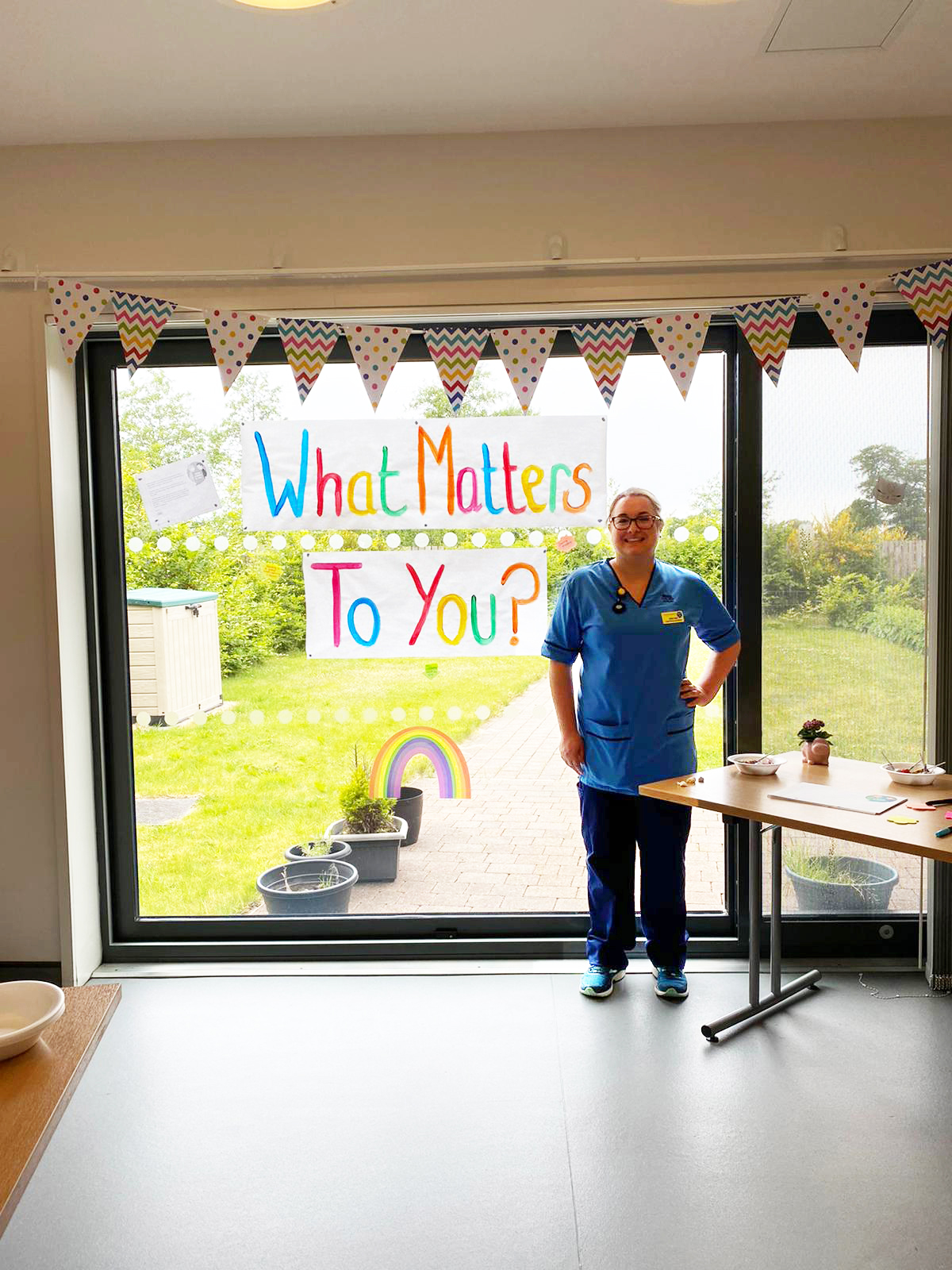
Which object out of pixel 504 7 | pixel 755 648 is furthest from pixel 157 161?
pixel 755 648

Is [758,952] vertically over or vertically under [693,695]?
under

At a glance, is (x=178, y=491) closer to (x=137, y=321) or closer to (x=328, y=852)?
(x=137, y=321)

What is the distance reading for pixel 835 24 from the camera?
2.55m

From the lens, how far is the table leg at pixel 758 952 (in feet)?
9.46

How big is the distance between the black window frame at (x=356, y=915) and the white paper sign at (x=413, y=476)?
0.26 metres

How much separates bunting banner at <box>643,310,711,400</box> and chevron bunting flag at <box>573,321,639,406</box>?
11cm

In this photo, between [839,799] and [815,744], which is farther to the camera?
[815,744]

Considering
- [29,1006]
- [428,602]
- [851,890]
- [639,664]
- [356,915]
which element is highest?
[428,602]

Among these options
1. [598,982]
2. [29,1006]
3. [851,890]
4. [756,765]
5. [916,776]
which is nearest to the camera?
[29,1006]

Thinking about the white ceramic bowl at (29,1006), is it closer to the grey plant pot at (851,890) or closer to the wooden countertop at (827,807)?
the wooden countertop at (827,807)

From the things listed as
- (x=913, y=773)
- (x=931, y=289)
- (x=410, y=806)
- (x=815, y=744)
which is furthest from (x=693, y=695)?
(x=931, y=289)

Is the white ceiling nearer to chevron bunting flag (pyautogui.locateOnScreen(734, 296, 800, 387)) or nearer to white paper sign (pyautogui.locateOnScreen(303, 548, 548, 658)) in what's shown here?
chevron bunting flag (pyautogui.locateOnScreen(734, 296, 800, 387))

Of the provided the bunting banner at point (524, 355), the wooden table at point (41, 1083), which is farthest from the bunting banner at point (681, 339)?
the wooden table at point (41, 1083)

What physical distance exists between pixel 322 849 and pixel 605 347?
6.48 ft
